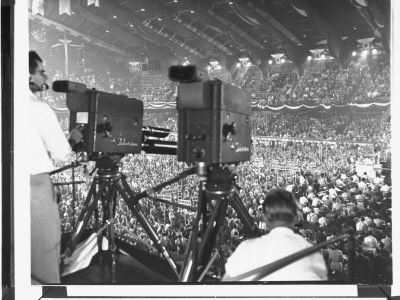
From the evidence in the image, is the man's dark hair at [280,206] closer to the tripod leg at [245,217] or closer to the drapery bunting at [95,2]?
the tripod leg at [245,217]

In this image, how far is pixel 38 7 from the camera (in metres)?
2.99

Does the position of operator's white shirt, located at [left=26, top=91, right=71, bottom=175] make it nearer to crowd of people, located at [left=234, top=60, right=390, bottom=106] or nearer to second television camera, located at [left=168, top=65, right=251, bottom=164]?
second television camera, located at [left=168, top=65, right=251, bottom=164]

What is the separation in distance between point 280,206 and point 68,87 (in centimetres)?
150

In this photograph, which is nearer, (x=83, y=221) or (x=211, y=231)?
(x=211, y=231)

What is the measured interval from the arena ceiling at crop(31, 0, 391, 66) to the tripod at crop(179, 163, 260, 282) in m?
0.79

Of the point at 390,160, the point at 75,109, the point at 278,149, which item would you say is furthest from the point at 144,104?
the point at 390,160

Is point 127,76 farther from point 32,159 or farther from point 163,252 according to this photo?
point 163,252

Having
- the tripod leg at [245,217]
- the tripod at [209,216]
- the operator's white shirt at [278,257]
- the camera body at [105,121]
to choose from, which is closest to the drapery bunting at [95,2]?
the camera body at [105,121]

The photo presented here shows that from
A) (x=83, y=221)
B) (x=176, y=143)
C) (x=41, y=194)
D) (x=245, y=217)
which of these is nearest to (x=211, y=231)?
(x=245, y=217)

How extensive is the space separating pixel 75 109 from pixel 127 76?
1.35ft

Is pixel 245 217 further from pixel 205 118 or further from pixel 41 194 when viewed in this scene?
pixel 41 194

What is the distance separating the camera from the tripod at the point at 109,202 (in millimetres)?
2920

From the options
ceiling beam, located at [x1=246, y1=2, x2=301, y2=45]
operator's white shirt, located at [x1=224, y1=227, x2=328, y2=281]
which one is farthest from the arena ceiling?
operator's white shirt, located at [x1=224, y1=227, x2=328, y2=281]

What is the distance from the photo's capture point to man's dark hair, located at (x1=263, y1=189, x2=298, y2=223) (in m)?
2.74
